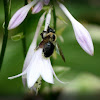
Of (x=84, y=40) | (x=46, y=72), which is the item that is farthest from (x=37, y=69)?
(x=84, y=40)

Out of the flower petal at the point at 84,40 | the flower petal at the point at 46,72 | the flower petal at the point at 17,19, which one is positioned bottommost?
the flower petal at the point at 46,72

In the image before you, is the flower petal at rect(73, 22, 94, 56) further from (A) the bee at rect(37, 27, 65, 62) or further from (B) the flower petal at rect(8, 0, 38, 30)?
(B) the flower petal at rect(8, 0, 38, 30)

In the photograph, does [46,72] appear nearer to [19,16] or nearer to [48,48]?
[48,48]

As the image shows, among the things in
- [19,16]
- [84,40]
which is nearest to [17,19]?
[19,16]

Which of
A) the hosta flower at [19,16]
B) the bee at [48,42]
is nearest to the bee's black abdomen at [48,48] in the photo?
the bee at [48,42]

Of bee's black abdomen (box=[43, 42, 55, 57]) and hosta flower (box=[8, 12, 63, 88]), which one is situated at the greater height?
bee's black abdomen (box=[43, 42, 55, 57])

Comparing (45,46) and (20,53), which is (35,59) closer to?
(45,46)

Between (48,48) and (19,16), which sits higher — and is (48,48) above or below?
below

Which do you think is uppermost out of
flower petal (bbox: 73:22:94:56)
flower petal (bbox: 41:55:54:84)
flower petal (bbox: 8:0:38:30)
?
flower petal (bbox: 8:0:38:30)

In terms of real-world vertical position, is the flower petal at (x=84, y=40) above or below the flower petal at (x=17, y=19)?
below

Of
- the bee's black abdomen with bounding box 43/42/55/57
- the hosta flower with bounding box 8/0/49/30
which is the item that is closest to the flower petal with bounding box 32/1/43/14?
the hosta flower with bounding box 8/0/49/30

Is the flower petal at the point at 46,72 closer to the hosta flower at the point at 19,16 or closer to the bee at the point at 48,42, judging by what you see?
the bee at the point at 48,42
